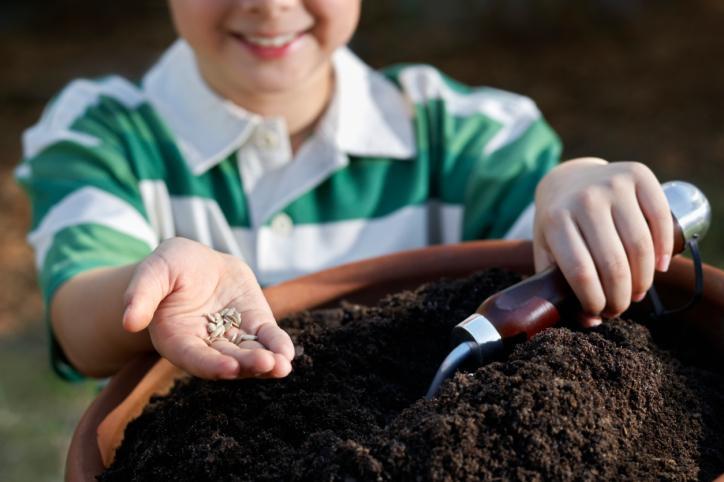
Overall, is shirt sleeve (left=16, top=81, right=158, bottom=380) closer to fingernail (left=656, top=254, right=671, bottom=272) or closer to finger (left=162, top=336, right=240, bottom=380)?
finger (left=162, top=336, right=240, bottom=380)

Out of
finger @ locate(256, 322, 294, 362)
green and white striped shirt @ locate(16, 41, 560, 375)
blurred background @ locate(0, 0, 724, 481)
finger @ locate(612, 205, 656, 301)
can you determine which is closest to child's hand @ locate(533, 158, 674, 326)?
finger @ locate(612, 205, 656, 301)

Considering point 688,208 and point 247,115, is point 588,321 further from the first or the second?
point 247,115

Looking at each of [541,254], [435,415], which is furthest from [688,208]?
[435,415]

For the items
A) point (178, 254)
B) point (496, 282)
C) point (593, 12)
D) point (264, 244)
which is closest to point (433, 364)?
point (496, 282)

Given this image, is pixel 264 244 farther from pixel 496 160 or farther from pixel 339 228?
pixel 496 160

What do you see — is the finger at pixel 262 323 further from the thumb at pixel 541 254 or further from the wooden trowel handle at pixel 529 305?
the thumb at pixel 541 254

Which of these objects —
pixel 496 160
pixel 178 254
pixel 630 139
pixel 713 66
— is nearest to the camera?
pixel 178 254
